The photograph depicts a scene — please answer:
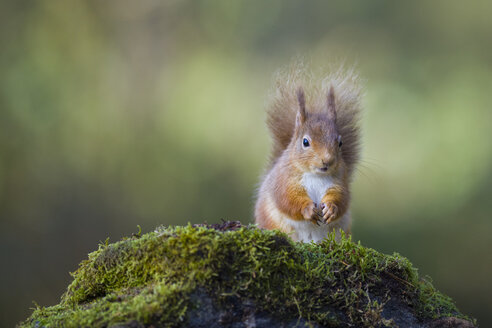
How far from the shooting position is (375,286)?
1.54 meters

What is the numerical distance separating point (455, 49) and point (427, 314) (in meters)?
4.31

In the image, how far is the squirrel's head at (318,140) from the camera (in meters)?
2.32

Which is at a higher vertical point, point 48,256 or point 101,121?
point 101,121

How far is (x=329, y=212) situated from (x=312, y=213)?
8 cm

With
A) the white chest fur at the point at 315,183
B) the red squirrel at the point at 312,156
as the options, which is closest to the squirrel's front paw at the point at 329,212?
the red squirrel at the point at 312,156

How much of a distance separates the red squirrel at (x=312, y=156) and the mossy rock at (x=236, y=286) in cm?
69

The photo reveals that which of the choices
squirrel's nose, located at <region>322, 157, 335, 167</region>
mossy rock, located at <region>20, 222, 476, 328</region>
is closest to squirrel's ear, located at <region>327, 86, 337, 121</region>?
squirrel's nose, located at <region>322, 157, 335, 167</region>

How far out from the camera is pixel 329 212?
2.22 m

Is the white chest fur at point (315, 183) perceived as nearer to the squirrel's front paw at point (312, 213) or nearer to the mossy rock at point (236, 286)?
the squirrel's front paw at point (312, 213)

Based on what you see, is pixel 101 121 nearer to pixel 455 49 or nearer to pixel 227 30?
pixel 227 30

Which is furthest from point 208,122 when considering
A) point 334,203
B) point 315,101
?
point 334,203

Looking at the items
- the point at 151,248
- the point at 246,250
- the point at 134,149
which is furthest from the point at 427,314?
the point at 134,149

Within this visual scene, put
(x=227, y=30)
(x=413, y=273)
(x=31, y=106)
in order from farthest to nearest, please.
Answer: (x=227, y=30), (x=31, y=106), (x=413, y=273)

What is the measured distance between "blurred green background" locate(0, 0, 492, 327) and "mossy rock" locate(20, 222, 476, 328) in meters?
3.40
